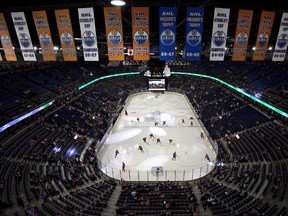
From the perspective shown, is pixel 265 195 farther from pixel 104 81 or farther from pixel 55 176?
pixel 104 81

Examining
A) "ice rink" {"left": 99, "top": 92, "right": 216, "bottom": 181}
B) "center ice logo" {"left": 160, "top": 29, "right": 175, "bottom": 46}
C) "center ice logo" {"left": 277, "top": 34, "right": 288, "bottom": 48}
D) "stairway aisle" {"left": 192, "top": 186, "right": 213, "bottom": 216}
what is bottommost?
"ice rink" {"left": 99, "top": 92, "right": 216, "bottom": 181}

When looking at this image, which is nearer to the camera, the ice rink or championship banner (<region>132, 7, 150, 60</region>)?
championship banner (<region>132, 7, 150, 60</region>)

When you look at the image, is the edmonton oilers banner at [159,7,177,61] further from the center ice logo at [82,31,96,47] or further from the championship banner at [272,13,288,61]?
the championship banner at [272,13,288,61]

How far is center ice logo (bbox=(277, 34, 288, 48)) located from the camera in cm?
1359

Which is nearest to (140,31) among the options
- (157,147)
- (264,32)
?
(264,32)

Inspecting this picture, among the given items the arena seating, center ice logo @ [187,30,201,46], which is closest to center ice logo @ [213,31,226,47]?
center ice logo @ [187,30,201,46]

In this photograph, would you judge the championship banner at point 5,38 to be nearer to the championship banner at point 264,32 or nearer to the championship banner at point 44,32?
the championship banner at point 44,32

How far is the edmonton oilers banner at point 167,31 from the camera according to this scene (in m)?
12.5

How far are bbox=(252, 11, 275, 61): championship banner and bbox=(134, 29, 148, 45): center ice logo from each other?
796cm

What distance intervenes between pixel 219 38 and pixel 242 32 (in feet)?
6.13

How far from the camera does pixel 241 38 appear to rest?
13633 mm

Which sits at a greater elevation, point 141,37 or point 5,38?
point 5,38

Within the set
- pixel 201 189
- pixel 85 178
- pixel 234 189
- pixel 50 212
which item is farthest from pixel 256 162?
pixel 50 212

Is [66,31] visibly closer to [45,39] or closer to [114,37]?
[45,39]
